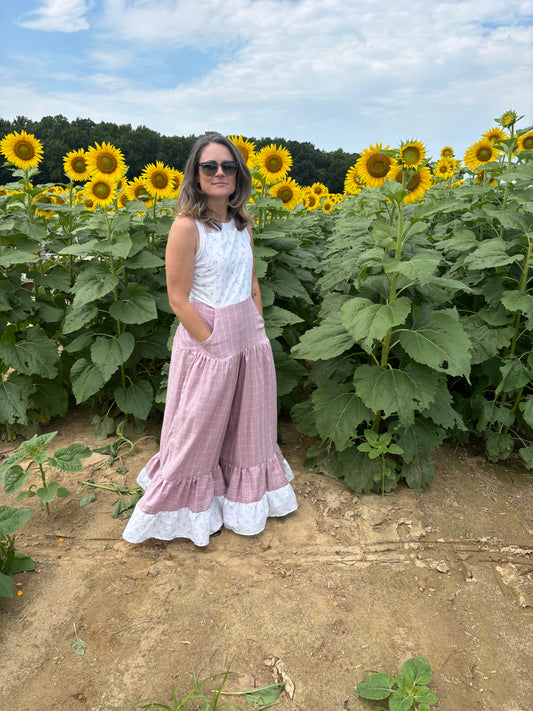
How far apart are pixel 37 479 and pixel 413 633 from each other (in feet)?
8.58

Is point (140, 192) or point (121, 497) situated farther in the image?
point (140, 192)

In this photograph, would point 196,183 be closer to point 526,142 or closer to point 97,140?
point 526,142

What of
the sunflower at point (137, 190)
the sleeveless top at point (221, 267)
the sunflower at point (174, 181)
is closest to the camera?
the sleeveless top at point (221, 267)

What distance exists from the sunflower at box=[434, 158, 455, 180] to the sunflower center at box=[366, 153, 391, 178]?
3790 millimetres

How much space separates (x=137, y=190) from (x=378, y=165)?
202 centimetres

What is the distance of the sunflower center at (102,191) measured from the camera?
3375mm

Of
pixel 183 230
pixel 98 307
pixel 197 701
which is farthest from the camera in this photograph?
pixel 98 307

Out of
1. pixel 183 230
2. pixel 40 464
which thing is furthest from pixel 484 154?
pixel 40 464

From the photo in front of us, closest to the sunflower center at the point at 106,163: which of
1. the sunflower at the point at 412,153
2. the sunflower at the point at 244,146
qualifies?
the sunflower at the point at 244,146

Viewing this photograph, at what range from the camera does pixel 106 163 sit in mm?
3518

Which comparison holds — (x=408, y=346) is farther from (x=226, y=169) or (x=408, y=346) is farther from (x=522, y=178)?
(x=522, y=178)

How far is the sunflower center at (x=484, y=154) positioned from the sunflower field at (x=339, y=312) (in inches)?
19.5

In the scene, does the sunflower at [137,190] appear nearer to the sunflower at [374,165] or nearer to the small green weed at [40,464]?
the sunflower at [374,165]

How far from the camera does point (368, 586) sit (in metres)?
2.46
